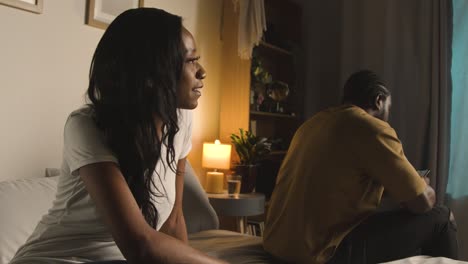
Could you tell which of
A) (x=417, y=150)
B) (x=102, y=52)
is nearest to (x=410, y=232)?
(x=102, y=52)

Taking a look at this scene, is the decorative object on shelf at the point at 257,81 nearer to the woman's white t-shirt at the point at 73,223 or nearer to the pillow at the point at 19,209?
the pillow at the point at 19,209

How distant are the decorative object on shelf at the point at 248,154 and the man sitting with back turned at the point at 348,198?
1.06 metres

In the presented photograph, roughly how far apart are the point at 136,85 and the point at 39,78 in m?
1.13

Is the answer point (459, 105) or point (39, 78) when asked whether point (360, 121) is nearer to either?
point (39, 78)

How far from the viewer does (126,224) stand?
0.83 meters

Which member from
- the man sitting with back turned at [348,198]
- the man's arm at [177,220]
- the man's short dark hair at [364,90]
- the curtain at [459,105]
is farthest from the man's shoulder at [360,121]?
the curtain at [459,105]

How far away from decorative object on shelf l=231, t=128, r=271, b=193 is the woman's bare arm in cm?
188

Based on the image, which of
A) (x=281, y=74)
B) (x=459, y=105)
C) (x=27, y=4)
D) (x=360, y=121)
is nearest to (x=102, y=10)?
(x=27, y=4)

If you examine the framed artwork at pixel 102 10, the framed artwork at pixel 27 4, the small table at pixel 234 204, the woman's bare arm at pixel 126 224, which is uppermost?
the framed artwork at pixel 102 10

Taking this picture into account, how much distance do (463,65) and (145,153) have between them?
2635 millimetres

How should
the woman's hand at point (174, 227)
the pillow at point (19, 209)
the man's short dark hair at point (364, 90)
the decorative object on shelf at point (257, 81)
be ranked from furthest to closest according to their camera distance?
the decorative object on shelf at point (257, 81)
the man's short dark hair at point (364, 90)
the pillow at point (19, 209)
the woman's hand at point (174, 227)

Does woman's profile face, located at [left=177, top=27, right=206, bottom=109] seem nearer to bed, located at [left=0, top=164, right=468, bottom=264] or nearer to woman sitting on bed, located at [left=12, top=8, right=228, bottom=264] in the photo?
Answer: woman sitting on bed, located at [left=12, top=8, right=228, bottom=264]

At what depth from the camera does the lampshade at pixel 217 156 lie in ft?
8.64

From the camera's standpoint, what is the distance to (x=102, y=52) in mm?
947
